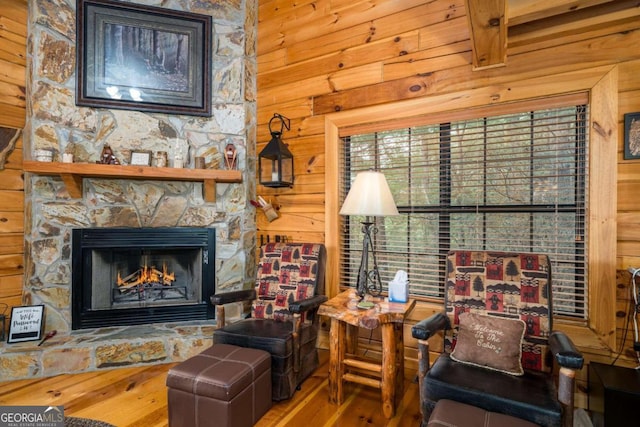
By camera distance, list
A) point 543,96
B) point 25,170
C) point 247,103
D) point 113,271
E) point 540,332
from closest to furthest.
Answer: point 540,332
point 543,96
point 25,170
point 113,271
point 247,103

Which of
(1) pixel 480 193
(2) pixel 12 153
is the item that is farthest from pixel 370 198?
(2) pixel 12 153

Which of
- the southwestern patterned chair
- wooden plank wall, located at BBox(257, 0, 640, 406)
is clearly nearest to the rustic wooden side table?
the southwestern patterned chair

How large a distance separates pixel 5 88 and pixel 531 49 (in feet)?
13.5

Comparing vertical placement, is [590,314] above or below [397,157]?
below

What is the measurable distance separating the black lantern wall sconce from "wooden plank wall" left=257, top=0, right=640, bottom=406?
86mm

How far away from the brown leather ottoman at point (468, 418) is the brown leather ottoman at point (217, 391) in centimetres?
101

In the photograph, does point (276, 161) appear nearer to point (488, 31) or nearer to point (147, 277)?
point (147, 277)

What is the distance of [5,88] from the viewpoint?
8.84 feet

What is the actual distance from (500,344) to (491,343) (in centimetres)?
4

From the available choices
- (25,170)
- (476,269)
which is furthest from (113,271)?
(476,269)

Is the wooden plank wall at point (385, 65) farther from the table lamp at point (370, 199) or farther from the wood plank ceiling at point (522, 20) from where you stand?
the table lamp at point (370, 199)

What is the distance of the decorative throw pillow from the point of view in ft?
5.51

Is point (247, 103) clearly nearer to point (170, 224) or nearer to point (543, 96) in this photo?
point (170, 224)

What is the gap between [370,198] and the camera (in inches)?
84.4
